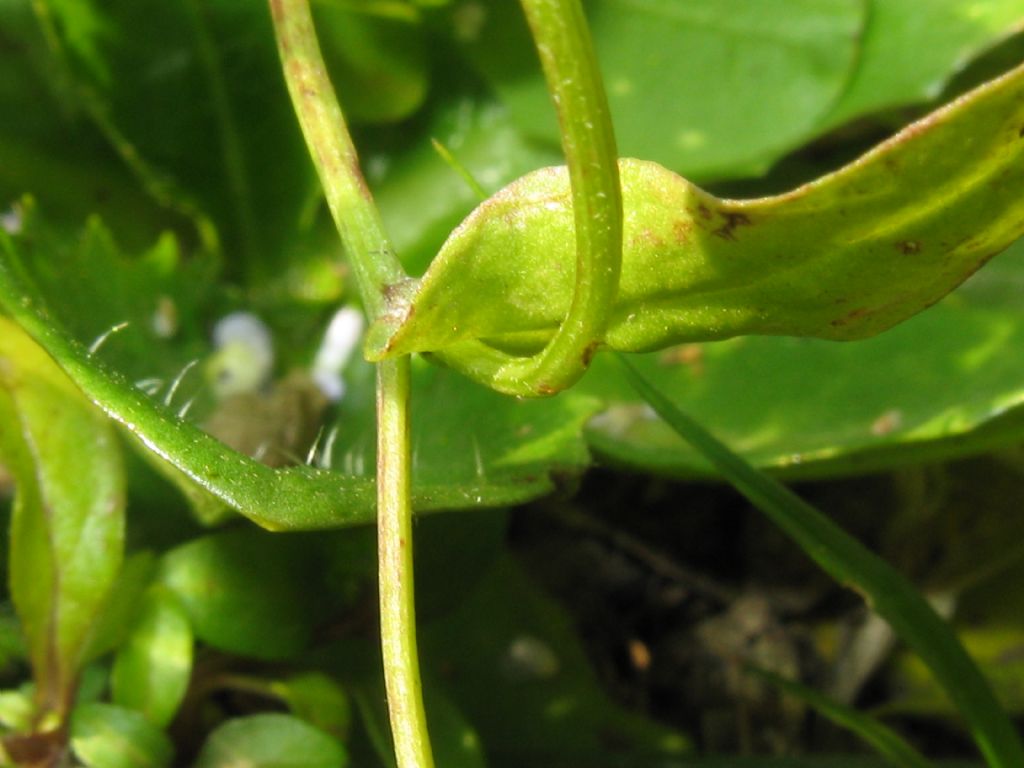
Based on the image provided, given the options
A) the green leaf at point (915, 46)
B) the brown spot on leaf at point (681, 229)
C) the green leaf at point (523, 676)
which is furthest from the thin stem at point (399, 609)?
the green leaf at point (915, 46)

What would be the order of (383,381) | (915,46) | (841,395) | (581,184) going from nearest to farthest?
(581,184) → (383,381) → (841,395) → (915,46)

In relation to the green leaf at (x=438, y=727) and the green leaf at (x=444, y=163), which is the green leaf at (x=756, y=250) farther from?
the green leaf at (x=444, y=163)

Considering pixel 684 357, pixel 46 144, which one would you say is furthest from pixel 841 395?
pixel 46 144

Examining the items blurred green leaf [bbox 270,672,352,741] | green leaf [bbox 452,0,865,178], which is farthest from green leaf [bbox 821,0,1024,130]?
blurred green leaf [bbox 270,672,352,741]

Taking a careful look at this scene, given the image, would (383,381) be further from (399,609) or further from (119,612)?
(119,612)

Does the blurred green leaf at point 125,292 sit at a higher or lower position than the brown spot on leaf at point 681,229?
higher

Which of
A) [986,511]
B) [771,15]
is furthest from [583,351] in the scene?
[986,511]
